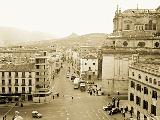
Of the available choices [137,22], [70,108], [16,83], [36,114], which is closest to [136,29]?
[137,22]

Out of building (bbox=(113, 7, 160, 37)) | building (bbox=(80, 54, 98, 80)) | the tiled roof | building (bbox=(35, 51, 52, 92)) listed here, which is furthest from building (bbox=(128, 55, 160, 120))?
building (bbox=(80, 54, 98, 80))

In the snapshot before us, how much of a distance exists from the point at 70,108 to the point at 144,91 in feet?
71.2

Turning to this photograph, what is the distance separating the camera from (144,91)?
205ft

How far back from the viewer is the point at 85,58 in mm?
121500

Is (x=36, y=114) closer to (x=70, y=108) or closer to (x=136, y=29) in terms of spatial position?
(x=70, y=108)

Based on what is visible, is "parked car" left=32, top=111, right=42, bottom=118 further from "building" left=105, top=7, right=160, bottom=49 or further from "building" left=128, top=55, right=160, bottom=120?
"building" left=105, top=7, right=160, bottom=49

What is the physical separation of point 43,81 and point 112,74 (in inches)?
751

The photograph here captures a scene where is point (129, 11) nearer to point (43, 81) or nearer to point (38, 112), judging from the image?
point (43, 81)

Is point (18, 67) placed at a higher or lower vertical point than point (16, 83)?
higher

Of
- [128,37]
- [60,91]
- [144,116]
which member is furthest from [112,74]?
[144,116]

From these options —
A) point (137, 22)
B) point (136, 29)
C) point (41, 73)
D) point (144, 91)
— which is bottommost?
point (144, 91)

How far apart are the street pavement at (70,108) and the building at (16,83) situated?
2.89 meters

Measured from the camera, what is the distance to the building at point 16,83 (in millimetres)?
84062

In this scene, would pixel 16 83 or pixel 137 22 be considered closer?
pixel 16 83
